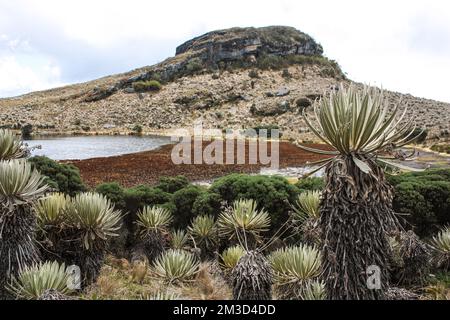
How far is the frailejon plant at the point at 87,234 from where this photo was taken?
630 centimetres

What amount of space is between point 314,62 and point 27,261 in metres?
92.8

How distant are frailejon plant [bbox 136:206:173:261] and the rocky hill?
40006 millimetres

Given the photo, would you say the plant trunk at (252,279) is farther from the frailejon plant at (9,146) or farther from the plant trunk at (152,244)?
the frailejon plant at (9,146)

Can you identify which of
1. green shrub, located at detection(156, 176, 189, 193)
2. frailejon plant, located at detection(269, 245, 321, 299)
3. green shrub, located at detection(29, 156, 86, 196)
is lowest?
frailejon plant, located at detection(269, 245, 321, 299)

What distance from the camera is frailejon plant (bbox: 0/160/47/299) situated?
5.43 m

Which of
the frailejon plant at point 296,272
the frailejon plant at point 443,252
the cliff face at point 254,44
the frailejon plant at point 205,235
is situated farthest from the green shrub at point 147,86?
the frailejon plant at point 296,272

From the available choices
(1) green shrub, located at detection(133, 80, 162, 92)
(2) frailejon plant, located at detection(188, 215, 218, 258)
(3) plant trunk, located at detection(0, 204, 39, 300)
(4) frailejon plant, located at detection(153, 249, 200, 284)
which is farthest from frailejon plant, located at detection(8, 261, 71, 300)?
(1) green shrub, located at detection(133, 80, 162, 92)

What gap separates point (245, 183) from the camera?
9156 millimetres

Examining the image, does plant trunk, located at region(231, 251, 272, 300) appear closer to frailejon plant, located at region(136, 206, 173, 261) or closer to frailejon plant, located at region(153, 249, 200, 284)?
frailejon plant, located at region(153, 249, 200, 284)

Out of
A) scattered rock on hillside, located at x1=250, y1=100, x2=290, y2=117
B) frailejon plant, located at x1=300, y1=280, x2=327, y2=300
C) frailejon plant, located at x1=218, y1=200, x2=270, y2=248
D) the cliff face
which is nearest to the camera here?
frailejon plant, located at x1=300, y1=280, x2=327, y2=300

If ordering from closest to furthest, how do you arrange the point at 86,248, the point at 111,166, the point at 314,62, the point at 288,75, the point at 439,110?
the point at 86,248 < the point at 111,166 < the point at 439,110 < the point at 288,75 < the point at 314,62

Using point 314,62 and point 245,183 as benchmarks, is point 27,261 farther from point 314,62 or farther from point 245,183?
point 314,62

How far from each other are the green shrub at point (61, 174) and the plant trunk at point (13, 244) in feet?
12.1
